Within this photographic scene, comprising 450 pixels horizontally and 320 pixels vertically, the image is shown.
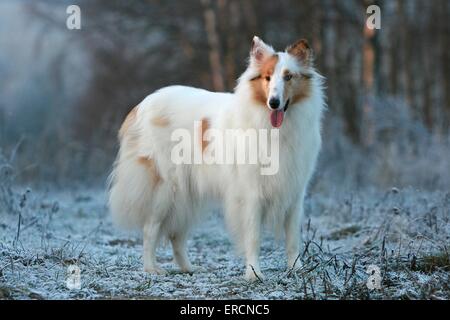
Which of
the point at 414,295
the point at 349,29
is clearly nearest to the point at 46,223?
the point at 414,295

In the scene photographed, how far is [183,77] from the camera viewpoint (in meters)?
20.9

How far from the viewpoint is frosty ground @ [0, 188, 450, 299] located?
15.6ft

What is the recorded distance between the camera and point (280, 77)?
5.37m

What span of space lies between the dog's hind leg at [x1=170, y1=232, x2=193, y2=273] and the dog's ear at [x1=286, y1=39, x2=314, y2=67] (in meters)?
1.84

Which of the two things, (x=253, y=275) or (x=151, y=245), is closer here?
(x=253, y=275)

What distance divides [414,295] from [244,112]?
6.29 feet

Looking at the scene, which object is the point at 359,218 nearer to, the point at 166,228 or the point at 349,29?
the point at 166,228

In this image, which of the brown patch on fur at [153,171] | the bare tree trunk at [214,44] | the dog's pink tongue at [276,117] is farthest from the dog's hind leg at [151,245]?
the bare tree trunk at [214,44]

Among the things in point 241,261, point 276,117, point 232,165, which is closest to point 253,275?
point 232,165

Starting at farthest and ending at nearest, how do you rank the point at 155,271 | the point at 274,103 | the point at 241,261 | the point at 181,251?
the point at 241,261, the point at 181,251, the point at 155,271, the point at 274,103

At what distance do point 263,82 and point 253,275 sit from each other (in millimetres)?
1481

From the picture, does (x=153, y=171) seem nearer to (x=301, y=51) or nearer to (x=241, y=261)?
(x=241, y=261)

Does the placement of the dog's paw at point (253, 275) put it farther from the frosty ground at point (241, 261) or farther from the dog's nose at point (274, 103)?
the dog's nose at point (274, 103)

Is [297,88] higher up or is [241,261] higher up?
[297,88]
